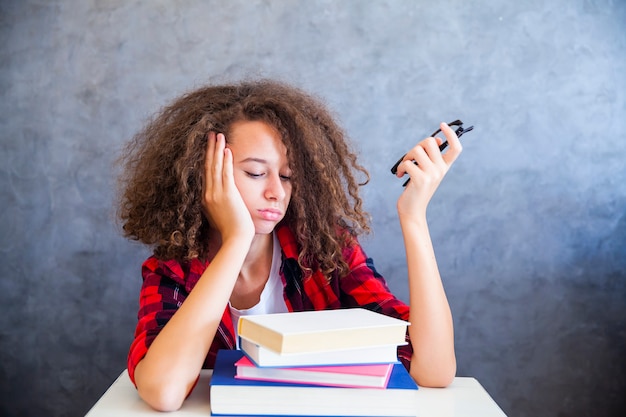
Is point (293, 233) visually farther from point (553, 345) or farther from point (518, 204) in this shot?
point (553, 345)

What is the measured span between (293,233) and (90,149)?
876 millimetres

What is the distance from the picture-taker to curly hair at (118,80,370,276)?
4.11 feet

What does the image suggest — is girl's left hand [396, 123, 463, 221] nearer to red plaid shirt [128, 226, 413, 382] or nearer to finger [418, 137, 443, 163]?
finger [418, 137, 443, 163]

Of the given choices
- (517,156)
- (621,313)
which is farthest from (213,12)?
(621,313)

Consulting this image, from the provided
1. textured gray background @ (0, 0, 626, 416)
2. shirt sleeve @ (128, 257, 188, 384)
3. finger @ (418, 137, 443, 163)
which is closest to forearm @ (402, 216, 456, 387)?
finger @ (418, 137, 443, 163)

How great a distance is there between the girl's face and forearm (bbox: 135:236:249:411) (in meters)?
0.12

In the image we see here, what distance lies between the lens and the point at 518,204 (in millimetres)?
1993

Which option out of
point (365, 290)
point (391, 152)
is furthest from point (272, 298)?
point (391, 152)

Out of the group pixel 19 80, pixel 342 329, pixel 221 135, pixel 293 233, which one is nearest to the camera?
pixel 342 329

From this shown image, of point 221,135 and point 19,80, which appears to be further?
point 19,80

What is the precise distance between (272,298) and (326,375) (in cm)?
51

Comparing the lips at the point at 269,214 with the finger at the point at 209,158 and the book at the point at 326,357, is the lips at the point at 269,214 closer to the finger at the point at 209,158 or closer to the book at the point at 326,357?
the finger at the point at 209,158

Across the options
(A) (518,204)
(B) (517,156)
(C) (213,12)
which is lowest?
(A) (518,204)

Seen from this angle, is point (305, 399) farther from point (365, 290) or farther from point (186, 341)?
point (365, 290)
